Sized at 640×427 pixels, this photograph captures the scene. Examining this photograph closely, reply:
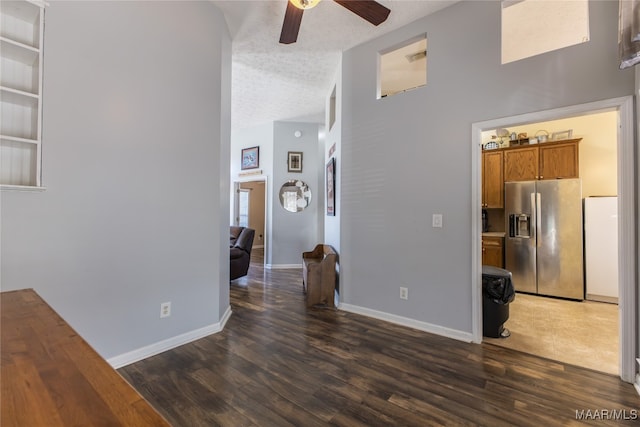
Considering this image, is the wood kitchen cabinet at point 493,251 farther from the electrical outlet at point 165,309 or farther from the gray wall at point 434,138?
the electrical outlet at point 165,309

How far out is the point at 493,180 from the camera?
14.4 ft

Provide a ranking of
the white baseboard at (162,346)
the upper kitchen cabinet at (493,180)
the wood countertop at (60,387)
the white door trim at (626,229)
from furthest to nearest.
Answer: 1. the upper kitchen cabinet at (493,180)
2. the white baseboard at (162,346)
3. the white door trim at (626,229)
4. the wood countertop at (60,387)

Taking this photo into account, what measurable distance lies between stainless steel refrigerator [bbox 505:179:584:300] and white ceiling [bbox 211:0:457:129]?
2.87 metres

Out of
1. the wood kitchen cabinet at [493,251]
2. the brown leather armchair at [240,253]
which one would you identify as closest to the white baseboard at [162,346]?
the brown leather armchair at [240,253]

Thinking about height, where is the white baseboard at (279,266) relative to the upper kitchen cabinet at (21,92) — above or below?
below

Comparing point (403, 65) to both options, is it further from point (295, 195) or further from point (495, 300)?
point (295, 195)

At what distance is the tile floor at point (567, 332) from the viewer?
223 centimetres

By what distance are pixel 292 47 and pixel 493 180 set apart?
3.59m

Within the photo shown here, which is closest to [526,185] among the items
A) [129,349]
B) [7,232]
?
[129,349]

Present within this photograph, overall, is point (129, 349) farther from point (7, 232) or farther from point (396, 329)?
point (396, 329)

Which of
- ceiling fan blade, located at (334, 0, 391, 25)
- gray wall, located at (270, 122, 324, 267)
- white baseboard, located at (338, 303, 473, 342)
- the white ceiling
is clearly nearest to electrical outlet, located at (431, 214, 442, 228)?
white baseboard, located at (338, 303, 473, 342)

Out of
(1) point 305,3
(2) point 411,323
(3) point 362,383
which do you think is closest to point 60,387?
(3) point 362,383

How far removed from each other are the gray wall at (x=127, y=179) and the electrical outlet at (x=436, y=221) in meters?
2.09

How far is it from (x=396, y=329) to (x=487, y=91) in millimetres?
2363
